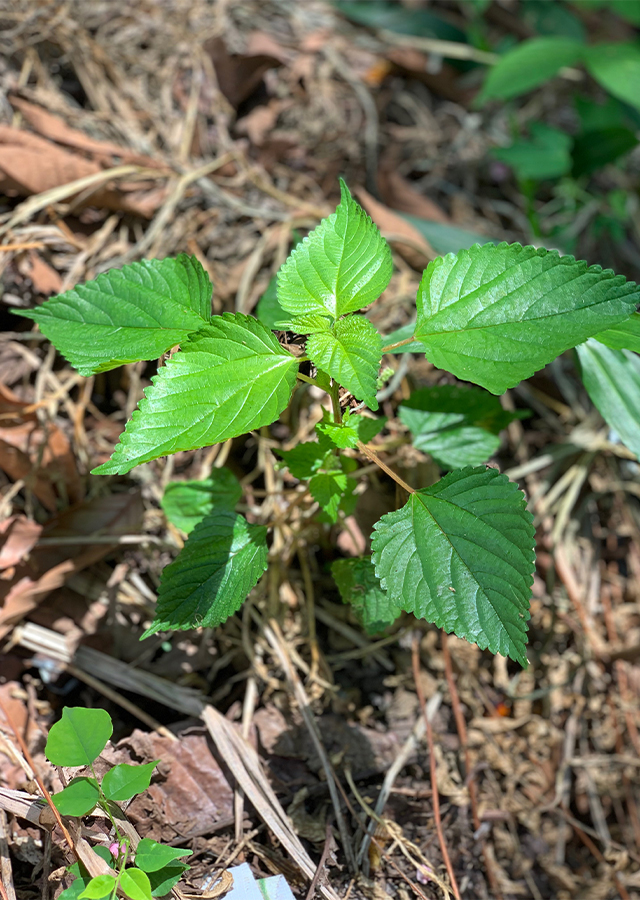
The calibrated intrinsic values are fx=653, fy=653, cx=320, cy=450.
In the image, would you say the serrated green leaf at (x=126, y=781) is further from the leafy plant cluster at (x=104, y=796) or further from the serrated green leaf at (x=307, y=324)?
the serrated green leaf at (x=307, y=324)

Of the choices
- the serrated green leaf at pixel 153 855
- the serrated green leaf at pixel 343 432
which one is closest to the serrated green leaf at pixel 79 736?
the serrated green leaf at pixel 153 855

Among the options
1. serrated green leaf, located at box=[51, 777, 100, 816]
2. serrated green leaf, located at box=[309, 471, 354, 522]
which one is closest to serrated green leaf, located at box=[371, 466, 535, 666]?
serrated green leaf, located at box=[309, 471, 354, 522]

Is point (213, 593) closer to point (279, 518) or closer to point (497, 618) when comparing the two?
point (279, 518)

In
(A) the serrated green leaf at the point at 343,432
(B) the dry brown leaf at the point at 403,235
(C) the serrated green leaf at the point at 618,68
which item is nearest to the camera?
(A) the serrated green leaf at the point at 343,432

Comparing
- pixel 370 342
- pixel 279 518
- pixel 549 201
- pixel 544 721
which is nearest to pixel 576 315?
pixel 370 342

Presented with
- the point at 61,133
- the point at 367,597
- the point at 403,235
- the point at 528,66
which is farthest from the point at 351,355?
the point at 528,66

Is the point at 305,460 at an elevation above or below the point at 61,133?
below

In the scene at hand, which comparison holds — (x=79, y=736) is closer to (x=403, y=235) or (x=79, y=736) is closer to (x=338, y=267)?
(x=338, y=267)
